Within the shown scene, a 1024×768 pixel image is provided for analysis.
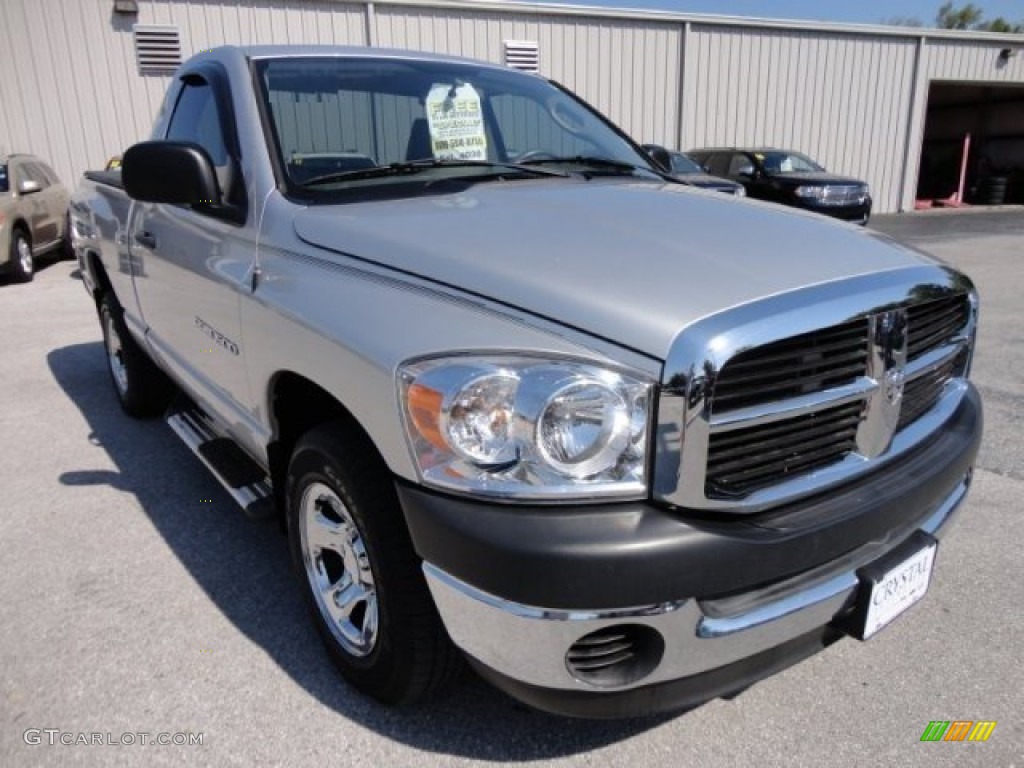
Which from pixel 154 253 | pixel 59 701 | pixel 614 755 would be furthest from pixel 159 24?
pixel 614 755

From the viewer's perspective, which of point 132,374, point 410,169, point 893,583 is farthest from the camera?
point 132,374

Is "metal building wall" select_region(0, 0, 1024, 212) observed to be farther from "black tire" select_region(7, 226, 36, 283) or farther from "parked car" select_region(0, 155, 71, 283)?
"black tire" select_region(7, 226, 36, 283)

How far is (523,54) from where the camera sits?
15.5 meters

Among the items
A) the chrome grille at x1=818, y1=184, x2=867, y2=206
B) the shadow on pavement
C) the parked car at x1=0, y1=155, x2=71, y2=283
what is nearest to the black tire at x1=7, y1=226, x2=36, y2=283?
the parked car at x1=0, y1=155, x2=71, y2=283

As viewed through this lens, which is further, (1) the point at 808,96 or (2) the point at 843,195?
(1) the point at 808,96

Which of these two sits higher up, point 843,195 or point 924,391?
point 924,391

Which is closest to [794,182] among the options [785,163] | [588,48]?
[785,163]

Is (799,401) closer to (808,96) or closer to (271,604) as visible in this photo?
(271,604)

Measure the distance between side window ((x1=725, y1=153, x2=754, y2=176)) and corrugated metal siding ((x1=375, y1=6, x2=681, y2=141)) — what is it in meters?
2.60

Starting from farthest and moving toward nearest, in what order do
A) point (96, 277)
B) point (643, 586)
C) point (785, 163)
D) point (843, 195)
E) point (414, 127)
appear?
point (785, 163) < point (843, 195) < point (96, 277) < point (414, 127) < point (643, 586)

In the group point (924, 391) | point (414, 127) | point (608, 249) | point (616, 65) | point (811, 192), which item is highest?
point (616, 65)

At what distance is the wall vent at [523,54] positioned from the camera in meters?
15.3

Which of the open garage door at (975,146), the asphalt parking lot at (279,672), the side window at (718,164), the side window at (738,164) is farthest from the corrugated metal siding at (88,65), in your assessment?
the open garage door at (975,146)

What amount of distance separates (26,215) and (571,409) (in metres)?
10.9
